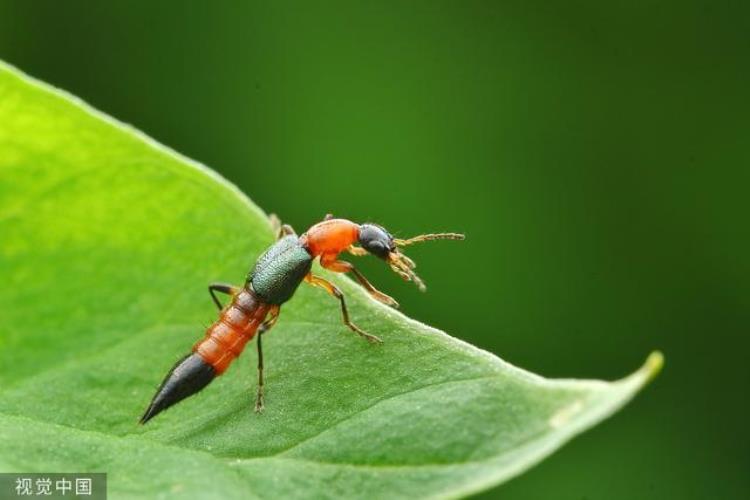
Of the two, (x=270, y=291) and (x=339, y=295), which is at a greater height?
(x=339, y=295)

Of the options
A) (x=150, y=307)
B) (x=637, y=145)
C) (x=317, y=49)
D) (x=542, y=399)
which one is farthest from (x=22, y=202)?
(x=637, y=145)

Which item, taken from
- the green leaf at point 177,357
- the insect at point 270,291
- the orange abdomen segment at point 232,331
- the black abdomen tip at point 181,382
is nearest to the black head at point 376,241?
the insect at point 270,291

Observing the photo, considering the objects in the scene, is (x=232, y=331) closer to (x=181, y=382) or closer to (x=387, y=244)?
(x=181, y=382)

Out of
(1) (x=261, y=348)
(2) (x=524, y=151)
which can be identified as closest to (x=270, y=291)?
(1) (x=261, y=348)

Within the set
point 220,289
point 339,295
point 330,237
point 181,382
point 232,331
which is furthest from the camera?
point 330,237

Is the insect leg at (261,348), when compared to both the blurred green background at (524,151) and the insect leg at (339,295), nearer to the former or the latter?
the insect leg at (339,295)

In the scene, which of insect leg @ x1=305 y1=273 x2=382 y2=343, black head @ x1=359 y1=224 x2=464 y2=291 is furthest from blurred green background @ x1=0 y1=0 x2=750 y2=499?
insect leg @ x1=305 y1=273 x2=382 y2=343

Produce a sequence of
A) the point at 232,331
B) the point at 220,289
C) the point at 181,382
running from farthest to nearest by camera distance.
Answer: the point at 232,331
the point at 220,289
the point at 181,382
